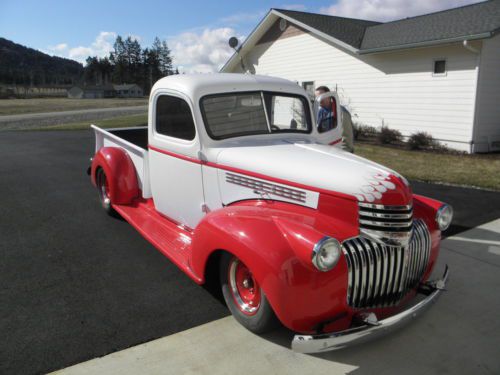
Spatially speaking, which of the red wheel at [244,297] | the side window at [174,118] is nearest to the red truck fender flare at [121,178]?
the side window at [174,118]

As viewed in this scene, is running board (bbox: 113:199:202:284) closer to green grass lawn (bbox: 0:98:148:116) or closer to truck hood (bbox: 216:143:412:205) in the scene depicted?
truck hood (bbox: 216:143:412:205)

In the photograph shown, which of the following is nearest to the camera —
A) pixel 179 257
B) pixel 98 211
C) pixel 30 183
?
pixel 179 257

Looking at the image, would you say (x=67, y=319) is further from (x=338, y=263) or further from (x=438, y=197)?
(x=438, y=197)

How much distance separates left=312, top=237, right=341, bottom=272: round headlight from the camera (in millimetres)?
2566

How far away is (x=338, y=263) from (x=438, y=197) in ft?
16.0

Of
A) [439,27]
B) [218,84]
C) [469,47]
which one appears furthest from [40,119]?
[218,84]

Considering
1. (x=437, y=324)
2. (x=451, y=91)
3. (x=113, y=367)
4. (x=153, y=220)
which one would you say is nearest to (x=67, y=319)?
(x=113, y=367)

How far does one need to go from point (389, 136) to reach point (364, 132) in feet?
4.53

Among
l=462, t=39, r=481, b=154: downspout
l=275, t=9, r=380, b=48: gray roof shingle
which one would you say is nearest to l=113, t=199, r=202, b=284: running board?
l=462, t=39, r=481, b=154: downspout

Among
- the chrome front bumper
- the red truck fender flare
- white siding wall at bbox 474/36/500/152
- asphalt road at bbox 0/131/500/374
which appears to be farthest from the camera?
white siding wall at bbox 474/36/500/152

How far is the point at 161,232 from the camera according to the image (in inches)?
174

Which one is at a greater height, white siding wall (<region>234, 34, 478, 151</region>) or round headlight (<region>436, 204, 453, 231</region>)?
white siding wall (<region>234, 34, 478, 151</region>)

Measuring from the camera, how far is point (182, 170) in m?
4.18

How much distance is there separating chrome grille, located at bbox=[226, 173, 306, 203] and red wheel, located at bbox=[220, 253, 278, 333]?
0.62 metres
